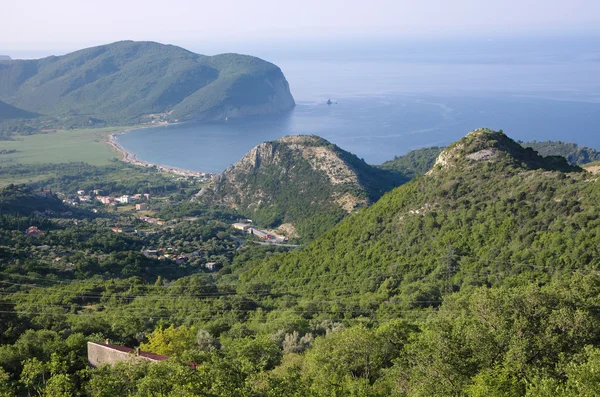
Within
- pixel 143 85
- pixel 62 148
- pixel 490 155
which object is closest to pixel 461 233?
pixel 490 155

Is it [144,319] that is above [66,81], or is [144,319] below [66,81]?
below

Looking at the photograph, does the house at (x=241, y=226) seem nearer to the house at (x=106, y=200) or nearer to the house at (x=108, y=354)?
the house at (x=106, y=200)

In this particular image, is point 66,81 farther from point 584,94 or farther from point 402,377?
point 402,377

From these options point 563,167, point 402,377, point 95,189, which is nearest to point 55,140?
point 95,189

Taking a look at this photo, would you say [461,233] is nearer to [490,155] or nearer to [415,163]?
[490,155]

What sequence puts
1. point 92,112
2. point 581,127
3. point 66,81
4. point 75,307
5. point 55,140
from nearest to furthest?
point 75,307 → point 581,127 → point 55,140 → point 92,112 → point 66,81

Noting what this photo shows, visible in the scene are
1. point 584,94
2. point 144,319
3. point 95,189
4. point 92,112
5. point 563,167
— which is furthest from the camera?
point 92,112

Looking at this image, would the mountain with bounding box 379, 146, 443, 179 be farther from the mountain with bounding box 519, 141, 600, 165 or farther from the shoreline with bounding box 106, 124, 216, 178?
the shoreline with bounding box 106, 124, 216, 178
